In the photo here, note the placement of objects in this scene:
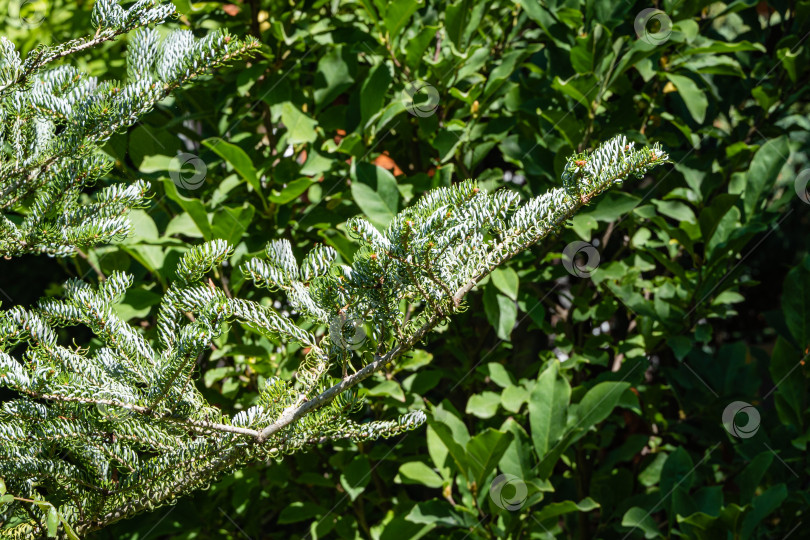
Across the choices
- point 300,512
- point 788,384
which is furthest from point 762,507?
point 300,512

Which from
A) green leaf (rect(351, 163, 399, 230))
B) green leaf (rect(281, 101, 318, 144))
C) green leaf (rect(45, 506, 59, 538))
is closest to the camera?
green leaf (rect(45, 506, 59, 538))

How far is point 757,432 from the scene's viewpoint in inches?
71.0

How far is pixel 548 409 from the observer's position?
1661mm

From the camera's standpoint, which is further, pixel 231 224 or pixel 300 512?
pixel 300 512

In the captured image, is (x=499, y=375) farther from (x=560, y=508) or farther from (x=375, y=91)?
(x=375, y=91)

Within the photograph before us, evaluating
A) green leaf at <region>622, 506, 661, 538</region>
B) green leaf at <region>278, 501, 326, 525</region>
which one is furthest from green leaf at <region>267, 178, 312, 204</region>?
green leaf at <region>622, 506, 661, 538</region>

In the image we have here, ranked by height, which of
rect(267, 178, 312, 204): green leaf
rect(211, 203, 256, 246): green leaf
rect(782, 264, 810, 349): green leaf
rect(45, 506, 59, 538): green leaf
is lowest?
rect(782, 264, 810, 349): green leaf

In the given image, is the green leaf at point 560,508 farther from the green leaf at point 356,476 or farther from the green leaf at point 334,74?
the green leaf at point 334,74

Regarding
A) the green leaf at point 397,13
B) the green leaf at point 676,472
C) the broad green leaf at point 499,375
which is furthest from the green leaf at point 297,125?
the green leaf at point 676,472

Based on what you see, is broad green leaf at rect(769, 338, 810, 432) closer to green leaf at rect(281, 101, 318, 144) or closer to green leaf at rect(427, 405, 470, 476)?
green leaf at rect(427, 405, 470, 476)

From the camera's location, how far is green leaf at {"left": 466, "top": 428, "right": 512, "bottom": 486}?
1.52 meters

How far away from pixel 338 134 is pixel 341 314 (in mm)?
1119

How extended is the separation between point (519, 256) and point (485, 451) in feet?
1.54

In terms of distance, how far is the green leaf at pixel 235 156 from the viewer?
5.29ft
